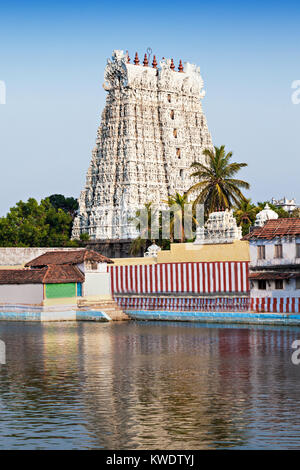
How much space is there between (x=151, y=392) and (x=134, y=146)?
7157 cm

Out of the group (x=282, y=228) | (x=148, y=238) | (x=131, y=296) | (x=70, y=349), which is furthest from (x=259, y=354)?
(x=148, y=238)

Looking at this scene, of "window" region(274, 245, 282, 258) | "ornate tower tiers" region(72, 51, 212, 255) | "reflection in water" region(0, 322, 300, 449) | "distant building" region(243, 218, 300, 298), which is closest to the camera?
"reflection in water" region(0, 322, 300, 449)

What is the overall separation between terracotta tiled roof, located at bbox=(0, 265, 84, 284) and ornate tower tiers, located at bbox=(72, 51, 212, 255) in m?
37.2

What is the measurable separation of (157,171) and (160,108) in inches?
265

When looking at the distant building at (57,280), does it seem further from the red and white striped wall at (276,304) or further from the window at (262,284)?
the window at (262,284)

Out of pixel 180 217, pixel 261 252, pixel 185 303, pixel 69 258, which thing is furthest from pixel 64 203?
pixel 261 252

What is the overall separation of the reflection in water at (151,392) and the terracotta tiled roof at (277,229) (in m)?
7.20

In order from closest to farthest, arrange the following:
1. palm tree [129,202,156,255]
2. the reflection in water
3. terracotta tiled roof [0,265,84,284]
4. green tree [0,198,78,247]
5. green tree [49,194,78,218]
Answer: the reflection in water → terracotta tiled roof [0,265,84,284] → palm tree [129,202,156,255] → green tree [0,198,78,247] → green tree [49,194,78,218]

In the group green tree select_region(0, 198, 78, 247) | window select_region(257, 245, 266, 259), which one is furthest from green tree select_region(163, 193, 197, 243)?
green tree select_region(0, 198, 78, 247)

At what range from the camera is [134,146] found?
96.1m

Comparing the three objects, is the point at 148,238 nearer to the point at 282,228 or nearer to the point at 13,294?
the point at 13,294

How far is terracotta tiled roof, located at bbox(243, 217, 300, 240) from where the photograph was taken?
47906 mm

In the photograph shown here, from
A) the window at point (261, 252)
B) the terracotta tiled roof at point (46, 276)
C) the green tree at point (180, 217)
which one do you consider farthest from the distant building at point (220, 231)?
the green tree at point (180, 217)

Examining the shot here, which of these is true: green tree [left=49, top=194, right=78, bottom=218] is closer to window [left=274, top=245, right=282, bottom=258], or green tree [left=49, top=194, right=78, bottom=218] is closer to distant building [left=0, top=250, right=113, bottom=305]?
distant building [left=0, top=250, right=113, bottom=305]
